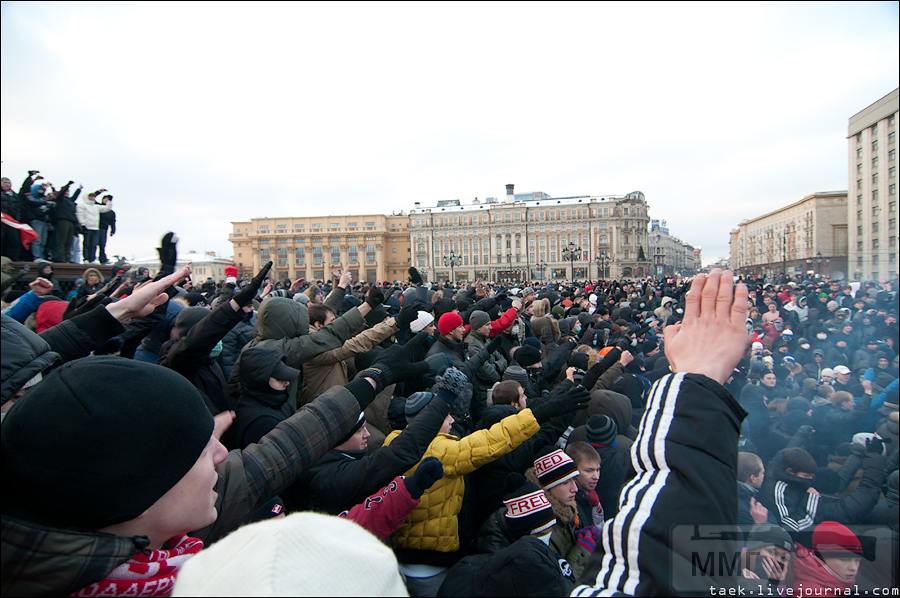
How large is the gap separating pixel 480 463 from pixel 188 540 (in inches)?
59.2

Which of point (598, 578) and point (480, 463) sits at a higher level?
point (598, 578)

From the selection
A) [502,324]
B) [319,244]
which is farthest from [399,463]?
[319,244]

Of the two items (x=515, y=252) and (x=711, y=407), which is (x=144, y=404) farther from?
(x=515, y=252)

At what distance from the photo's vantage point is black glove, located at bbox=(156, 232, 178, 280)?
9.16 ft

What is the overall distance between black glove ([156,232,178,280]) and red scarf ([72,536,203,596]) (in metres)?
2.11

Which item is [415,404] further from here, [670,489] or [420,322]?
[670,489]

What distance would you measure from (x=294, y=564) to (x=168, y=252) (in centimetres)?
264

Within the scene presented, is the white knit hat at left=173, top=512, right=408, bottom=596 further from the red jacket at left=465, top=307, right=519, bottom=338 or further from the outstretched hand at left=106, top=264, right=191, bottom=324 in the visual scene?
the red jacket at left=465, top=307, right=519, bottom=338

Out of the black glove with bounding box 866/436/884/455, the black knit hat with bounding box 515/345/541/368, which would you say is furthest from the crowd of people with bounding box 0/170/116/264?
the black glove with bounding box 866/436/884/455

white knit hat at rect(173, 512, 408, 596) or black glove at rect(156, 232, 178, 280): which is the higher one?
black glove at rect(156, 232, 178, 280)

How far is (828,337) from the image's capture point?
8.86 metres

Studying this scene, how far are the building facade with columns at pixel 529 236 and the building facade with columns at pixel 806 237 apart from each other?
6311 centimetres

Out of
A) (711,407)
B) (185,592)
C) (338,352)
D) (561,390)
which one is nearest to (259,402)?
(338,352)

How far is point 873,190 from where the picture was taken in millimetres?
1681
